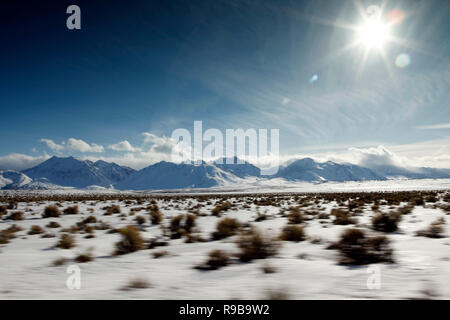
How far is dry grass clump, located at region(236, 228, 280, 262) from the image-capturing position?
478cm

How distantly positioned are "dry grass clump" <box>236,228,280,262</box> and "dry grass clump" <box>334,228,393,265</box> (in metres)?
1.23

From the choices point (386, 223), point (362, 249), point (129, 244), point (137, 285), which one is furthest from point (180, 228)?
point (386, 223)

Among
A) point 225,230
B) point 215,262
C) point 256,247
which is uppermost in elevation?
point 256,247

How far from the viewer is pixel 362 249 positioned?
4.68m

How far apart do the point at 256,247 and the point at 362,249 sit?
73.3 inches

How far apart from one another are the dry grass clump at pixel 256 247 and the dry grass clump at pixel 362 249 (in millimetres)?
1229

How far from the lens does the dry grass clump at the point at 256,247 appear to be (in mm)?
4777

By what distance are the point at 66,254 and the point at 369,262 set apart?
5.80 meters

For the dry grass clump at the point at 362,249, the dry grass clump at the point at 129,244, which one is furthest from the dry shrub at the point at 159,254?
the dry grass clump at the point at 362,249

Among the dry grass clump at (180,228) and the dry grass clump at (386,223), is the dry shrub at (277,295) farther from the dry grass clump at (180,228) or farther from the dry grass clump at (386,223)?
the dry grass clump at (386,223)

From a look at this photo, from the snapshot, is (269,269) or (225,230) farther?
(225,230)

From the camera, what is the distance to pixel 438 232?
263 inches

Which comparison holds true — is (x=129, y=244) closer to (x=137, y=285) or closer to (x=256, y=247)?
(x=137, y=285)
